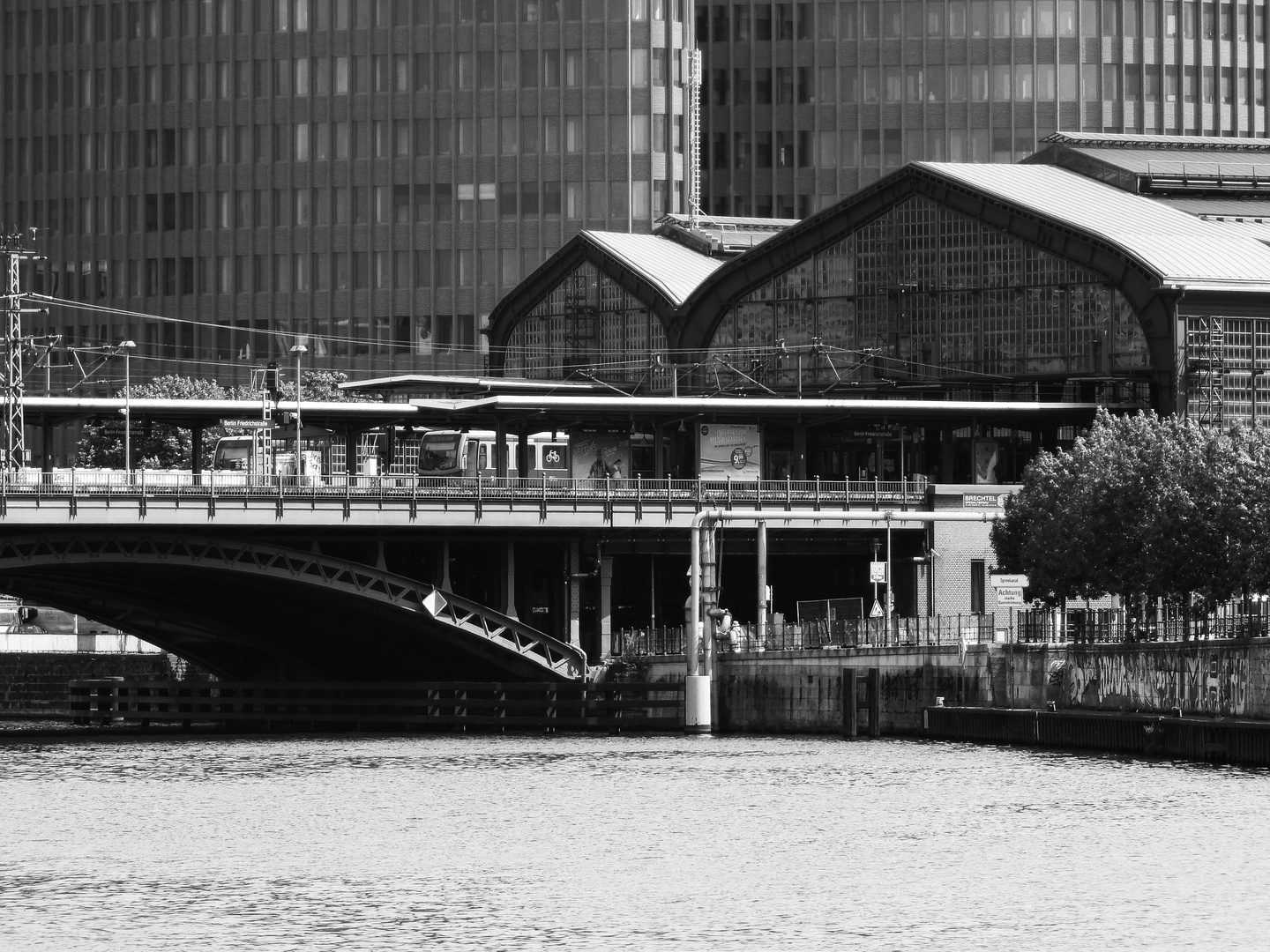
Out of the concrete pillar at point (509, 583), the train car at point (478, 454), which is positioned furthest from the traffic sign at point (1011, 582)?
the train car at point (478, 454)

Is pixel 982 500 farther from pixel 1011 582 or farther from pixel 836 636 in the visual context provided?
pixel 1011 582

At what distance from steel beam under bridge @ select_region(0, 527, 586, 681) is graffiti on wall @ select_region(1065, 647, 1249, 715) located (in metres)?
32.0

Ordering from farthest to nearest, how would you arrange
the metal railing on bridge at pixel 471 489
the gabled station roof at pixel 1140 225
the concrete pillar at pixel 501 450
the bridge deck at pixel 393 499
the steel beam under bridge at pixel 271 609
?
the concrete pillar at pixel 501 450
the gabled station roof at pixel 1140 225
the steel beam under bridge at pixel 271 609
the metal railing on bridge at pixel 471 489
the bridge deck at pixel 393 499

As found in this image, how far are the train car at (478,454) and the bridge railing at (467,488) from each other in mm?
8206

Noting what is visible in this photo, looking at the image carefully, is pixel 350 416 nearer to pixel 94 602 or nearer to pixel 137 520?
pixel 94 602

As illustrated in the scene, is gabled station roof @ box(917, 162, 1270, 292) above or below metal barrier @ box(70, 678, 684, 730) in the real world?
above

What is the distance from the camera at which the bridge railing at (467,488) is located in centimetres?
11981

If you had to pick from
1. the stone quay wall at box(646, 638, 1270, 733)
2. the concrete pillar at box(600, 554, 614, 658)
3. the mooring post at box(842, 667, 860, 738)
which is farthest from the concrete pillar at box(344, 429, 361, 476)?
the mooring post at box(842, 667, 860, 738)

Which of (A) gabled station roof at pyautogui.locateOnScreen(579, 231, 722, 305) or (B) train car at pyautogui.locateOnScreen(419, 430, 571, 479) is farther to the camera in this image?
(A) gabled station roof at pyautogui.locateOnScreen(579, 231, 722, 305)

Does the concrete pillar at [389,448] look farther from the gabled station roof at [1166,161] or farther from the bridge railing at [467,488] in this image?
the gabled station roof at [1166,161]

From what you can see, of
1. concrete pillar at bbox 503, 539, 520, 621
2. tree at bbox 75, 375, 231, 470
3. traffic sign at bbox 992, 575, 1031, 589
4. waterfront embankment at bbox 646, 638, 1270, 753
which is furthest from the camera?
tree at bbox 75, 375, 231, 470

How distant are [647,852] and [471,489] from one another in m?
53.4

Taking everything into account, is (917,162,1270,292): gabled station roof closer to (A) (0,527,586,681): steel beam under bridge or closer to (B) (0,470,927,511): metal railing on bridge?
(B) (0,470,927,511): metal railing on bridge

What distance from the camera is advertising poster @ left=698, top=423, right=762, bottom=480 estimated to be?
484 feet
